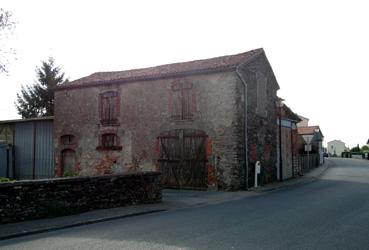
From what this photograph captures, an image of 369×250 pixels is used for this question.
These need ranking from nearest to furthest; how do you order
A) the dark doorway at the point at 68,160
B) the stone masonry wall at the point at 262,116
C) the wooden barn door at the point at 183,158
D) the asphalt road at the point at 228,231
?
the asphalt road at the point at 228,231, the wooden barn door at the point at 183,158, the stone masonry wall at the point at 262,116, the dark doorway at the point at 68,160

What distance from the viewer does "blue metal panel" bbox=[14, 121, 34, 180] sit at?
26297mm

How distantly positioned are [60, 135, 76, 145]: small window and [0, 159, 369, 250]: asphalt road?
1420 cm

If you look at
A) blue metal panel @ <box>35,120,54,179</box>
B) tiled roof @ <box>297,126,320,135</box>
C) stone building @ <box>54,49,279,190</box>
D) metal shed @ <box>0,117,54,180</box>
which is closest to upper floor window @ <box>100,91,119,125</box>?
stone building @ <box>54,49,279,190</box>

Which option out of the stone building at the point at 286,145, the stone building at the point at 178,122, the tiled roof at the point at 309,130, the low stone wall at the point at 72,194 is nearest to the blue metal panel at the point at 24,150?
the stone building at the point at 178,122

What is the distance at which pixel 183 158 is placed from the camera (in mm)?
19750

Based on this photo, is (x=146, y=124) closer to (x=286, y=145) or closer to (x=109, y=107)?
(x=109, y=107)

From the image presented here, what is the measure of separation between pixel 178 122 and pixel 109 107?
16.3ft

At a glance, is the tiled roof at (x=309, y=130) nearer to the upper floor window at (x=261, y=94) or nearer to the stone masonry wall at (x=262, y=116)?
the stone masonry wall at (x=262, y=116)

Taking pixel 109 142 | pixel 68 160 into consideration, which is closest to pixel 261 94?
pixel 109 142

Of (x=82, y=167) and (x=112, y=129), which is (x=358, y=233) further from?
(x=82, y=167)

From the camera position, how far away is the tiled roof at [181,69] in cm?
1931

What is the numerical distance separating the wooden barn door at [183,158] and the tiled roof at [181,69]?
307 cm

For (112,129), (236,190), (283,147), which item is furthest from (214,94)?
(283,147)

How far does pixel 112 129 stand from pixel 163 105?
12.3 feet
